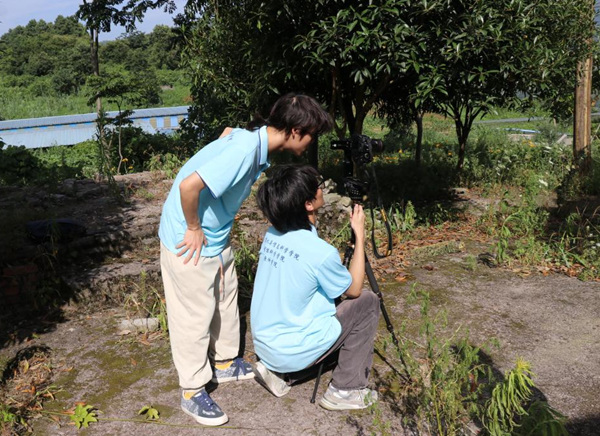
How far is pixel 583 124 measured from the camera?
7.87m

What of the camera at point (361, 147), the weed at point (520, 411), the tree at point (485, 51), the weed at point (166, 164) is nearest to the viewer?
the weed at point (520, 411)

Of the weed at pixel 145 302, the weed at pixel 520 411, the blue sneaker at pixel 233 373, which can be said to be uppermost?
the weed at pixel 520 411

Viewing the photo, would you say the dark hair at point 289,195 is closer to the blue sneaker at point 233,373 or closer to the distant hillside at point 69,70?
the blue sneaker at point 233,373

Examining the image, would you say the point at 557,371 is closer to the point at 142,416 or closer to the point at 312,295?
the point at 312,295

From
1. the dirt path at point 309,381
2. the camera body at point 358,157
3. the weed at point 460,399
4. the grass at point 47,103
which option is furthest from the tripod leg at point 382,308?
the grass at point 47,103

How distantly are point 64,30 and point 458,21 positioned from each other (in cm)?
5506

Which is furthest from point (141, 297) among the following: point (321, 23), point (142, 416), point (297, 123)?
point (321, 23)

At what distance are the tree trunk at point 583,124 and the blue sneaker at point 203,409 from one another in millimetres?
6845

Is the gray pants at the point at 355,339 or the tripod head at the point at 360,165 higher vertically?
the tripod head at the point at 360,165

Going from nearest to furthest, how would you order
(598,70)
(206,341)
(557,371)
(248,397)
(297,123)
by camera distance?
1. (297,123)
2. (206,341)
3. (248,397)
4. (557,371)
5. (598,70)

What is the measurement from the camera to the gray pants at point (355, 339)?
299cm

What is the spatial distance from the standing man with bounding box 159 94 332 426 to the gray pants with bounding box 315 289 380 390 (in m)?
0.72

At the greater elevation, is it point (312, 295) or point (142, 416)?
point (312, 295)

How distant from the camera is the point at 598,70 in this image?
338 inches
